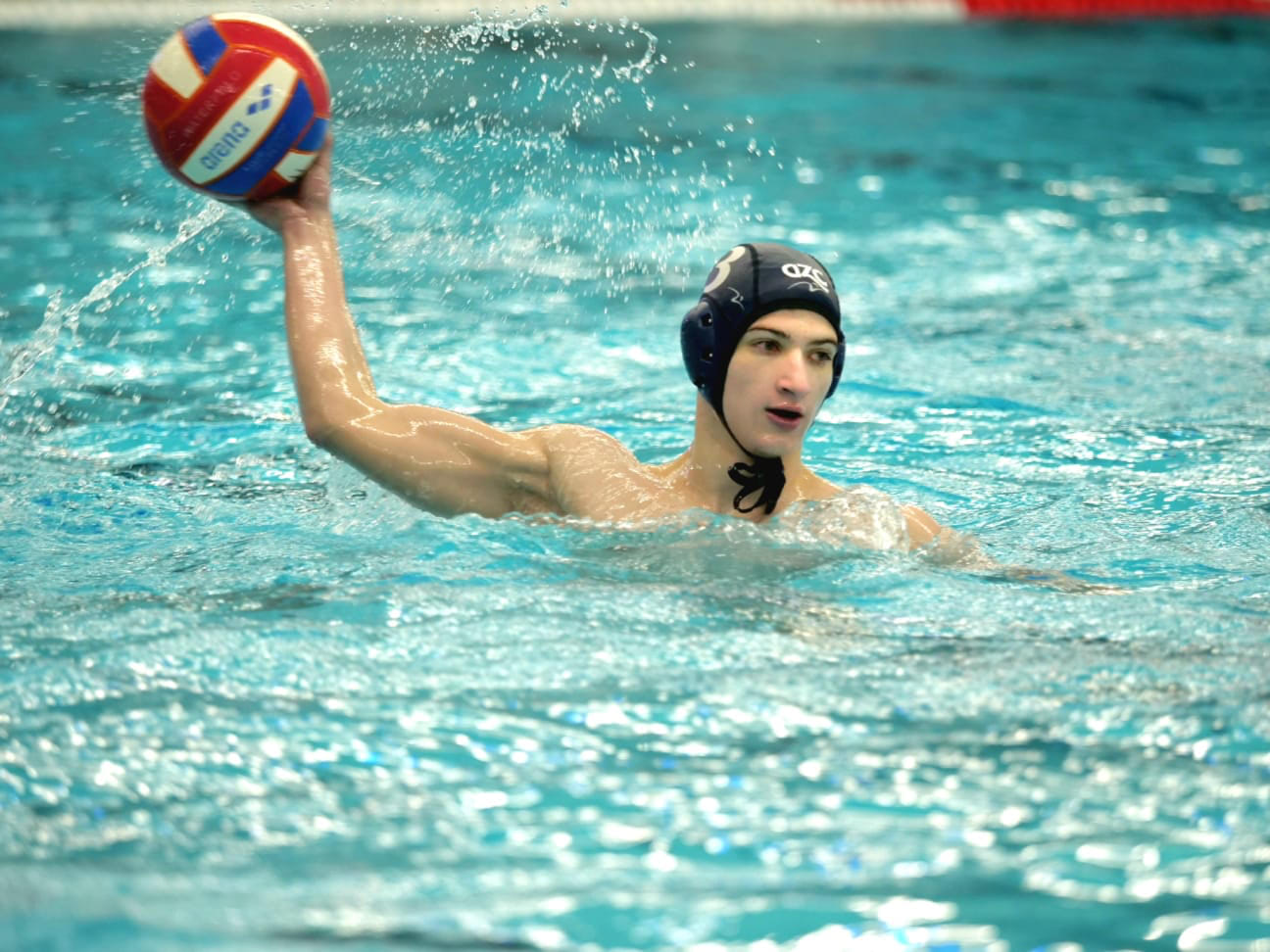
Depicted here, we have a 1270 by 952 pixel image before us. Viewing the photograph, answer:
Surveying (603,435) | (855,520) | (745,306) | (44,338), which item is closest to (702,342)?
(745,306)

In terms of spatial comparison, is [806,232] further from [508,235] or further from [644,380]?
[644,380]

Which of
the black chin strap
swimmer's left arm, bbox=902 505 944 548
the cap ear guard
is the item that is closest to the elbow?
the cap ear guard

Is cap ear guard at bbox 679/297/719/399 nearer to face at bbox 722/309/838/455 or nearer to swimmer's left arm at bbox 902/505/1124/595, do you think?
face at bbox 722/309/838/455

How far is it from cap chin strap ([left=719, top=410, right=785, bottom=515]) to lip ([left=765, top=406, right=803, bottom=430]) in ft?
0.45

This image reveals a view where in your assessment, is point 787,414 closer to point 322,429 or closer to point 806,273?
point 806,273

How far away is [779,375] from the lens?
3.04 meters

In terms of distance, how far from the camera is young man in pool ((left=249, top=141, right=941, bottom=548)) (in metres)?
2.94

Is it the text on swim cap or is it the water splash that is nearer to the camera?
the text on swim cap

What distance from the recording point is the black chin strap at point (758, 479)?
A: 3.20 metres

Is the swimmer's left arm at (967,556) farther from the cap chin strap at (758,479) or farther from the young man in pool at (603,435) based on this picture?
the cap chin strap at (758,479)

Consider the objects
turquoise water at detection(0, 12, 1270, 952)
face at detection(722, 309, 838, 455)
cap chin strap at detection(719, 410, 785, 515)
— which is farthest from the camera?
cap chin strap at detection(719, 410, 785, 515)

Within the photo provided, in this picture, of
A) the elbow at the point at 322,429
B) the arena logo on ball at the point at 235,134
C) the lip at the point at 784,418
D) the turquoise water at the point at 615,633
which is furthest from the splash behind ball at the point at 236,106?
the lip at the point at 784,418

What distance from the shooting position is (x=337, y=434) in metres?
2.95

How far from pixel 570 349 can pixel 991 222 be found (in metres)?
3.14
